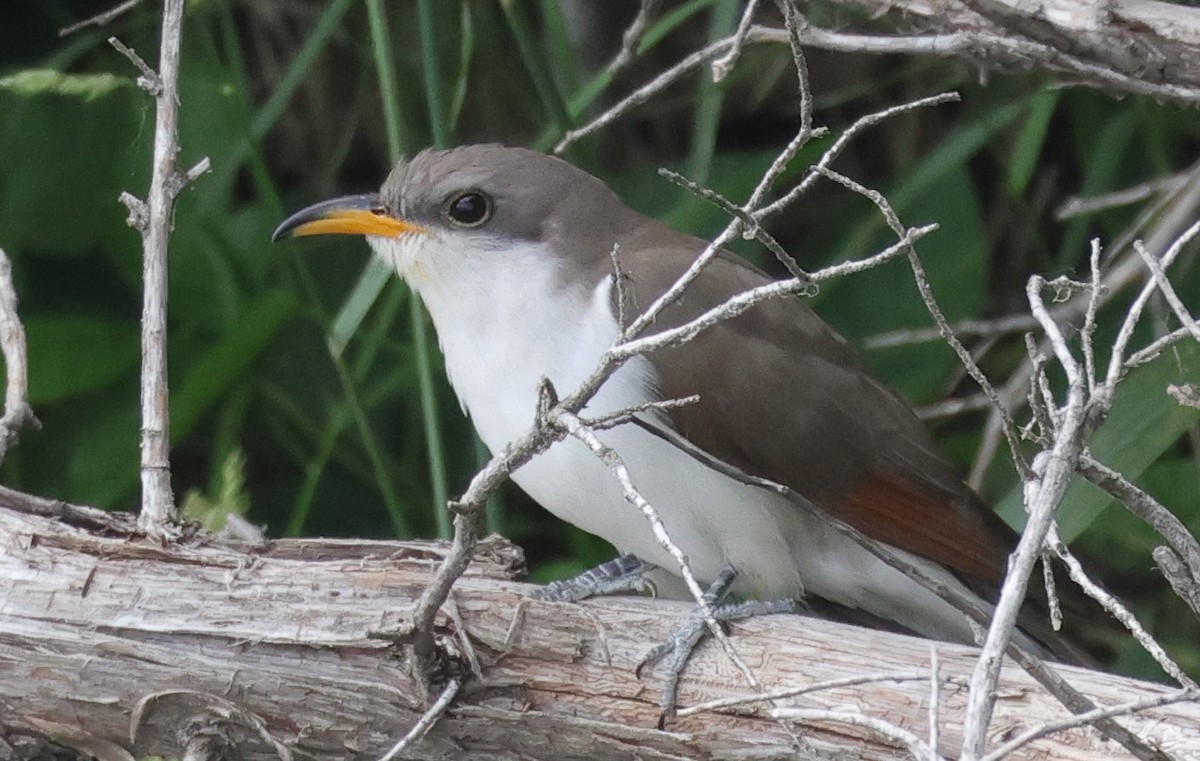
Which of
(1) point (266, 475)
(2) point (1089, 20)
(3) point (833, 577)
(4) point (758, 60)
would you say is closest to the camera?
(2) point (1089, 20)

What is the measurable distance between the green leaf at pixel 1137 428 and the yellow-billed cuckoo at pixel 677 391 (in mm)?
188

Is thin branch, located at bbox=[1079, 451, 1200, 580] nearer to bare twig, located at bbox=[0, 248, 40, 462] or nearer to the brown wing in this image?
the brown wing

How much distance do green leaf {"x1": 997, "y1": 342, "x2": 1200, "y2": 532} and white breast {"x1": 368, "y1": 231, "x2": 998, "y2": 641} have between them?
280 mm

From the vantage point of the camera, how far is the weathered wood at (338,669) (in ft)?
6.88

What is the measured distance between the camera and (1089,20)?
241 cm

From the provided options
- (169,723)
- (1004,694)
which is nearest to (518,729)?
(169,723)

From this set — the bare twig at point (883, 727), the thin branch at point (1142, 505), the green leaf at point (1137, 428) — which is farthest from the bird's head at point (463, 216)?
the bare twig at point (883, 727)

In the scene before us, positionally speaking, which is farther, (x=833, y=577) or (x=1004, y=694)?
(x=833, y=577)

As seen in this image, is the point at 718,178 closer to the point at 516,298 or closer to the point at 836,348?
the point at 836,348

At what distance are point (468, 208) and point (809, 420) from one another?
2.18ft

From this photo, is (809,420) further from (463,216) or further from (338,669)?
(338,669)

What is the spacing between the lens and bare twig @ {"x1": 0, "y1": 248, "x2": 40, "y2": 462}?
2.32 m

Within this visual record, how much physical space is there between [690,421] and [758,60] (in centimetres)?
133

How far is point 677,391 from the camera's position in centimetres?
249
